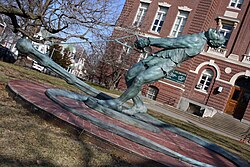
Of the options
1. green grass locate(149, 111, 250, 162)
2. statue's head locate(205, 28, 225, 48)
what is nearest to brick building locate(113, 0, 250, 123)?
green grass locate(149, 111, 250, 162)

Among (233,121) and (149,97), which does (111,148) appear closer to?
(233,121)

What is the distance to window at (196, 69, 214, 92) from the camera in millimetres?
22828

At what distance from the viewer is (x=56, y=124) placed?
3.75m

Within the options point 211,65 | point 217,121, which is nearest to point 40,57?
point 217,121

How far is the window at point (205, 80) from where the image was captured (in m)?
22.8

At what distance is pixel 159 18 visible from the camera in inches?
997

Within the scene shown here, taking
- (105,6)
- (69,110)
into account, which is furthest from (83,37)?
(69,110)

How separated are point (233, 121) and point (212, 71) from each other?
4.93 m

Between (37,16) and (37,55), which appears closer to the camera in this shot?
(37,55)

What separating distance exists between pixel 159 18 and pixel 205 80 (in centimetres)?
760

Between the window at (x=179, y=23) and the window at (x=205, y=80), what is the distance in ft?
14.6

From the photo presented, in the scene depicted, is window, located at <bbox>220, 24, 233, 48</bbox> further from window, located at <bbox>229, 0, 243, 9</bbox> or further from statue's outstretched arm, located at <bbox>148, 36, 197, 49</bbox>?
statue's outstretched arm, located at <bbox>148, 36, 197, 49</bbox>

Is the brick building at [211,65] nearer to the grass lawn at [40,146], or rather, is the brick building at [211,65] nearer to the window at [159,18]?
the window at [159,18]

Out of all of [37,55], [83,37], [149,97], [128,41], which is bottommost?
[149,97]
